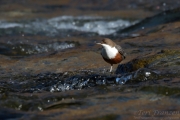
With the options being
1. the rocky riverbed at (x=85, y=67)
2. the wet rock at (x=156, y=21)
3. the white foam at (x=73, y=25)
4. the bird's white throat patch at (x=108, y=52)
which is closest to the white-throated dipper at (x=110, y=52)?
the bird's white throat patch at (x=108, y=52)

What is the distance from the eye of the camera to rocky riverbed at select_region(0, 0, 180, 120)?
6.27m

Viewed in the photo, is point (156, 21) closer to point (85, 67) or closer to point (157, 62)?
point (85, 67)

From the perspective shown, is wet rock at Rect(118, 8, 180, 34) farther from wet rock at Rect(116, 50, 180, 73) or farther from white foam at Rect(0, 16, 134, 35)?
wet rock at Rect(116, 50, 180, 73)

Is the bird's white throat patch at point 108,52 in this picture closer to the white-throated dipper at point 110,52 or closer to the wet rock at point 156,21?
the white-throated dipper at point 110,52

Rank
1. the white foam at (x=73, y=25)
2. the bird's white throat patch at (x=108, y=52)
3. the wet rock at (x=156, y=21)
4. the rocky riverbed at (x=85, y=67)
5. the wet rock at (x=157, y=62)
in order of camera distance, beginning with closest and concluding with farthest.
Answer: the rocky riverbed at (x=85, y=67)
the wet rock at (x=157, y=62)
the bird's white throat patch at (x=108, y=52)
the wet rock at (x=156, y=21)
the white foam at (x=73, y=25)

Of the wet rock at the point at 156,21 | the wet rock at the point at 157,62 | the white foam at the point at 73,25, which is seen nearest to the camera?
the wet rock at the point at 157,62

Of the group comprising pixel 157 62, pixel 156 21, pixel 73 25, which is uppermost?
pixel 73 25

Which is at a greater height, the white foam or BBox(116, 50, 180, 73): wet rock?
the white foam

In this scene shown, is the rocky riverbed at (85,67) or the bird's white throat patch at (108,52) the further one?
the bird's white throat patch at (108,52)

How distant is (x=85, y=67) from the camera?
30.7 ft

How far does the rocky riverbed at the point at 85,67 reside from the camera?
20.6 ft

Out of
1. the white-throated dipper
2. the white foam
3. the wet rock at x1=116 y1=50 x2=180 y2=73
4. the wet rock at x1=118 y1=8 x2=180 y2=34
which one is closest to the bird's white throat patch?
the white-throated dipper

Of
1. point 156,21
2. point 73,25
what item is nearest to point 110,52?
point 156,21

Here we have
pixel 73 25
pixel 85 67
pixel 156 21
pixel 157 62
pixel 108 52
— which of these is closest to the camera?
pixel 157 62
